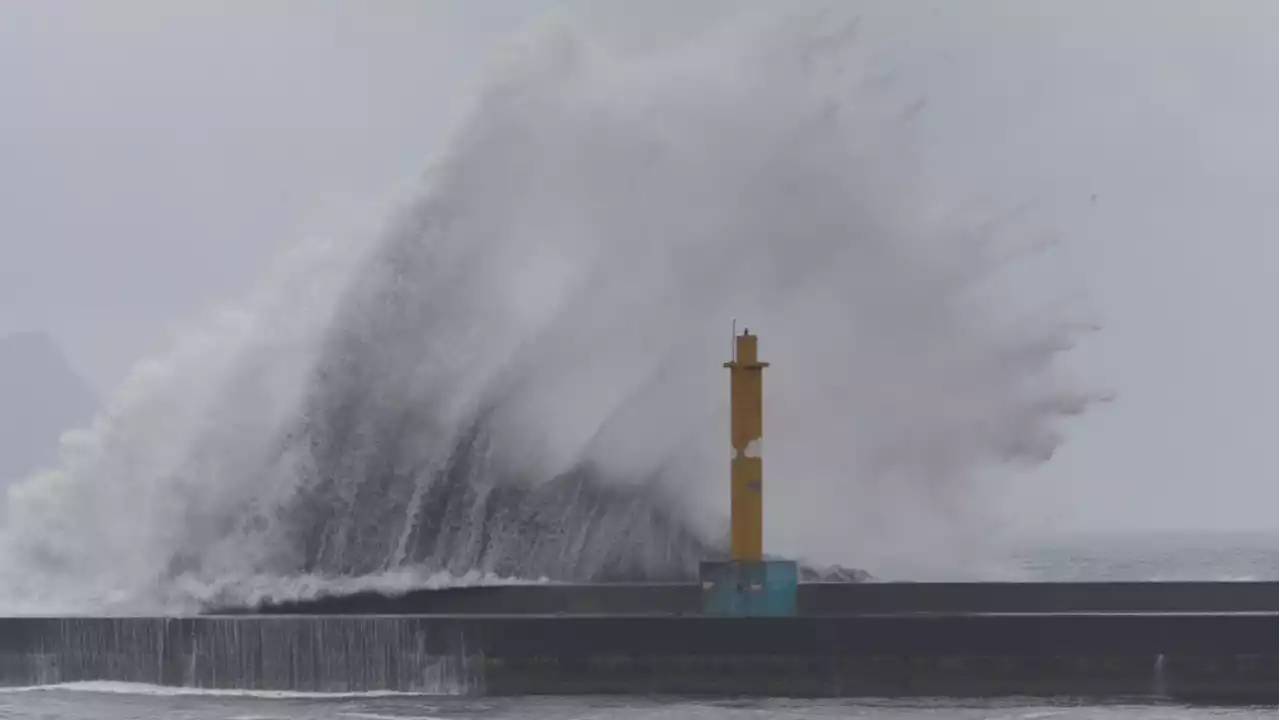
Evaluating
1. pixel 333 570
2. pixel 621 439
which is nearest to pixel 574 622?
pixel 333 570

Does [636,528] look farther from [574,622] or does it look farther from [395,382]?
[574,622]

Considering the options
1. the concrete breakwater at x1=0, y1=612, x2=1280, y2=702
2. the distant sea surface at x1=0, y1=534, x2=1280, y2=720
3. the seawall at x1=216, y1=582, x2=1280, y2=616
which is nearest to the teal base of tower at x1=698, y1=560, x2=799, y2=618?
the concrete breakwater at x1=0, y1=612, x2=1280, y2=702

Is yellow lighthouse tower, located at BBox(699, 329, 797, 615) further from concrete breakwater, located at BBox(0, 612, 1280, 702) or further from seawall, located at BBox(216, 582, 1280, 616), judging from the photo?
seawall, located at BBox(216, 582, 1280, 616)

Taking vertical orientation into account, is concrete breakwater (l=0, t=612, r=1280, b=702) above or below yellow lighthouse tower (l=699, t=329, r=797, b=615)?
below

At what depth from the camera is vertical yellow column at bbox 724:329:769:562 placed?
18.2 metres

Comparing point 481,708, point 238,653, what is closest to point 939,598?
point 481,708

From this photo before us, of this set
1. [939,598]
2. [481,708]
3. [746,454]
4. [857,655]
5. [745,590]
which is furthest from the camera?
[939,598]

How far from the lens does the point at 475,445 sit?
909 inches

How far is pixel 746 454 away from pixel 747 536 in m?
0.71

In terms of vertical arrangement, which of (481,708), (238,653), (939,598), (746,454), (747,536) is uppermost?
(746,454)

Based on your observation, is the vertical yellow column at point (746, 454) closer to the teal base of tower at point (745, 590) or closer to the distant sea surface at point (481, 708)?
the teal base of tower at point (745, 590)

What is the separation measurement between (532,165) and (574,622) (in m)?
7.72

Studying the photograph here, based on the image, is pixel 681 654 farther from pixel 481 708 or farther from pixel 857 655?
pixel 481 708

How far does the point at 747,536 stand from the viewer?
18.2 meters
